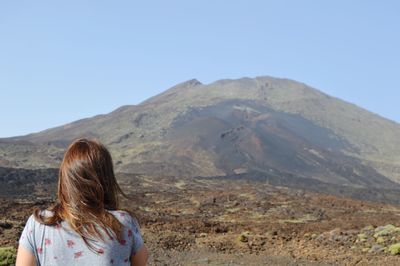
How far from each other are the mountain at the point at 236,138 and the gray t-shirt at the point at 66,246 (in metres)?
64.2

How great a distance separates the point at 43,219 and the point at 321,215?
1114 inches

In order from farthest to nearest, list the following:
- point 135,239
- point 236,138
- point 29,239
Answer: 1. point 236,138
2. point 135,239
3. point 29,239

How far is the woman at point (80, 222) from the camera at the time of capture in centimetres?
244

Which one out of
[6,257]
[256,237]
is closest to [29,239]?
[6,257]

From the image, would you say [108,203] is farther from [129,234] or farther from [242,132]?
[242,132]

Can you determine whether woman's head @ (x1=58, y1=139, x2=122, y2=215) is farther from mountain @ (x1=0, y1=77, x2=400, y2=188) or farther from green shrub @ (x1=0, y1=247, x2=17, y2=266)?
mountain @ (x1=0, y1=77, x2=400, y2=188)

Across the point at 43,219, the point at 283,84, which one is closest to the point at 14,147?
the point at 43,219

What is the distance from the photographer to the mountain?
77312 mm

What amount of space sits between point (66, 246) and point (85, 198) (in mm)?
232

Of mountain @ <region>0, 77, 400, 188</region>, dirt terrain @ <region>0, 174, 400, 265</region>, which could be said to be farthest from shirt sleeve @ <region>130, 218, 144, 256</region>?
mountain @ <region>0, 77, 400, 188</region>

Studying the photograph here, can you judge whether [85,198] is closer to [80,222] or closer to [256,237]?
[80,222]

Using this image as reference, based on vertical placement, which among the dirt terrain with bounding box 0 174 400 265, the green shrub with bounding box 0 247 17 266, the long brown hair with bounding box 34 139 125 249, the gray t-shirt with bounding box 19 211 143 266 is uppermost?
the long brown hair with bounding box 34 139 125 249

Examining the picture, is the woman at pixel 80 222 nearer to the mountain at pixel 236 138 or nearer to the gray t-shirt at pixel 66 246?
the gray t-shirt at pixel 66 246

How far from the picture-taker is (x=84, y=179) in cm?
245
